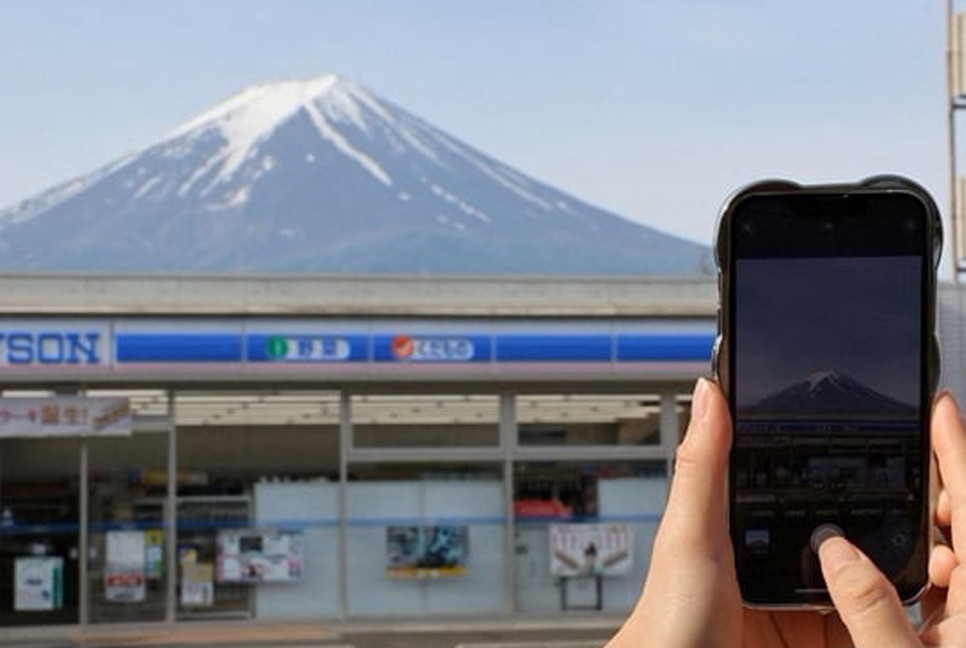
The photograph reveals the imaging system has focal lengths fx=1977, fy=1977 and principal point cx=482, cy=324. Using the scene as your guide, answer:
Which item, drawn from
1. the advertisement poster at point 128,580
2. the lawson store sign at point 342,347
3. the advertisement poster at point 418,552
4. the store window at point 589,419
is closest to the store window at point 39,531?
the advertisement poster at point 128,580

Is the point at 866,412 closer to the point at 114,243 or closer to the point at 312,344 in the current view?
the point at 312,344

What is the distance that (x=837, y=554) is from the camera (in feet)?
6.66

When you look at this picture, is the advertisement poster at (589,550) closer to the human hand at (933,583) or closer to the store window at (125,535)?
the store window at (125,535)

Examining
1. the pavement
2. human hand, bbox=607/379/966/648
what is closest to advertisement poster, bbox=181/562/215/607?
the pavement

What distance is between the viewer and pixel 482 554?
874 inches

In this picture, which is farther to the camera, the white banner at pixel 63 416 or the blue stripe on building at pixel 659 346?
the blue stripe on building at pixel 659 346

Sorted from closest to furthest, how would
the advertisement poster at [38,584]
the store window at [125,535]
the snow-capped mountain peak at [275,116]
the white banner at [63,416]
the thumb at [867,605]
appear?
the thumb at [867,605]
the white banner at [63,416]
the advertisement poster at [38,584]
the store window at [125,535]
the snow-capped mountain peak at [275,116]

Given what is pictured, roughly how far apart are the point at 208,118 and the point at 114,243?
2214 centimetres

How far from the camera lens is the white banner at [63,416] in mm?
21219

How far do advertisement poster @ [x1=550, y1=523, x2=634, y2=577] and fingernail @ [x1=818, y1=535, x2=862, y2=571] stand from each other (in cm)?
2026

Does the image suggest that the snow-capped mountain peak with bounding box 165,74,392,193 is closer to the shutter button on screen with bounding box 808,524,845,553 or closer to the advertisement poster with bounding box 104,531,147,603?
the advertisement poster with bounding box 104,531,147,603

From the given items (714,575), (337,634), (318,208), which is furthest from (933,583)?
(318,208)

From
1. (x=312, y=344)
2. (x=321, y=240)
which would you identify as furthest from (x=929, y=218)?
(x=321, y=240)

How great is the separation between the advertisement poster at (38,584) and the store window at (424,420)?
354 centimetres
